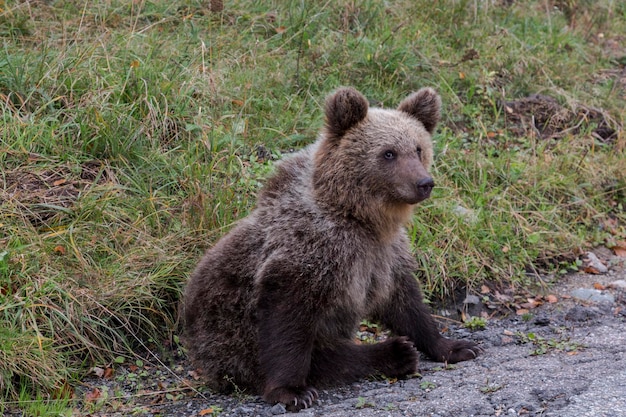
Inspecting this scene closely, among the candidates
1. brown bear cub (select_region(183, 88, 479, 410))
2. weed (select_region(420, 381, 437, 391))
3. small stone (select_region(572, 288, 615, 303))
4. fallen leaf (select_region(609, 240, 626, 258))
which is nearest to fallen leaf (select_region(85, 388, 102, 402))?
brown bear cub (select_region(183, 88, 479, 410))

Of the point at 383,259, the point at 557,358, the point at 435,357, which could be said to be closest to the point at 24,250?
the point at 383,259

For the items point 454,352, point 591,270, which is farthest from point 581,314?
point 454,352

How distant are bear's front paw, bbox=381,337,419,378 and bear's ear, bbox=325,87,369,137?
1295 mm

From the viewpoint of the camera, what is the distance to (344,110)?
5129mm

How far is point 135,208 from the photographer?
624 cm

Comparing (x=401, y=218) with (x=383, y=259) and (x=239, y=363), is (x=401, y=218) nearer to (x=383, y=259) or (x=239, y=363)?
(x=383, y=259)

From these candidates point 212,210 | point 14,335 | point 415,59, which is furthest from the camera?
point 415,59

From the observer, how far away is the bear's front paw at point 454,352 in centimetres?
544

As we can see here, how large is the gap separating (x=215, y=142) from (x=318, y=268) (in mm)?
2147

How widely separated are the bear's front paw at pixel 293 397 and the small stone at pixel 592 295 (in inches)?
103

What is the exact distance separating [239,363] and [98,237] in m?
1.51

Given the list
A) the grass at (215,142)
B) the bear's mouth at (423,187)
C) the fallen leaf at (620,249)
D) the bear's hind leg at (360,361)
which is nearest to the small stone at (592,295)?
the grass at (215,142)

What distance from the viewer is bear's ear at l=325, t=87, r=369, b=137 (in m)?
5.11

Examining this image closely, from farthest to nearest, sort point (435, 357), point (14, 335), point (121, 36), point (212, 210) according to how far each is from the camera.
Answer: point (121, 36), point (212, 210), point (435, 357), point (14, 335)
